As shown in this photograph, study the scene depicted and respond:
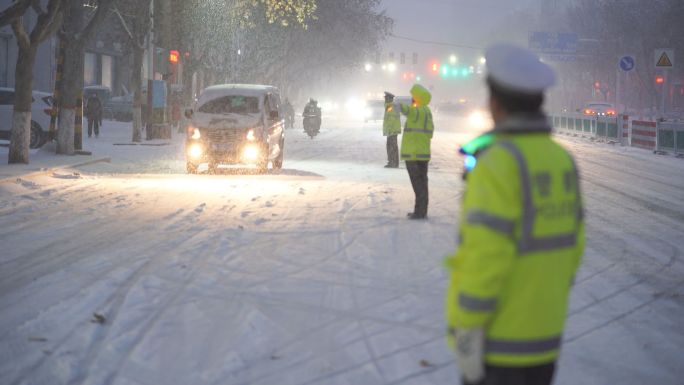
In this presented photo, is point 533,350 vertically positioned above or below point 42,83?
below

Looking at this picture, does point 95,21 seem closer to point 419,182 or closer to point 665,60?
point 419,182

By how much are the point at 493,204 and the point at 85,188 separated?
44.3 ft

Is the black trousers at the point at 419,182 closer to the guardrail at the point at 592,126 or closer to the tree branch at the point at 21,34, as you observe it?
the tree branch at the point at 21,34

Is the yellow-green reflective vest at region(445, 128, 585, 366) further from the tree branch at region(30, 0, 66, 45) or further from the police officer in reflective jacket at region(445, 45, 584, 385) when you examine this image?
the tree branch at region(30, 0, 66, 45)

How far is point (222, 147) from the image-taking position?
18.8 metres

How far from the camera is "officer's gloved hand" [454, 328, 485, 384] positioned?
2.83 meters

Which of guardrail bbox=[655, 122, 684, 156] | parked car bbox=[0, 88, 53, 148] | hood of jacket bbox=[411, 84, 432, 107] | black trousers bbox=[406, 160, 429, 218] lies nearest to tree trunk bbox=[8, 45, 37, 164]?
parked car bbox=[0, 88, 53, 148]

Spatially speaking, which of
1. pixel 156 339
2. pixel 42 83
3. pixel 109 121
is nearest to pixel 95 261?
pixel 156 339

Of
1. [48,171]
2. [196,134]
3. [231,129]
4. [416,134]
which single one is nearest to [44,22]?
[48,171]

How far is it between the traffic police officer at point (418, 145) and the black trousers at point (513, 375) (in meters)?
8.79

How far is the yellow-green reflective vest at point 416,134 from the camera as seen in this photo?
11.8 meters

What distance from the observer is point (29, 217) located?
11852mm

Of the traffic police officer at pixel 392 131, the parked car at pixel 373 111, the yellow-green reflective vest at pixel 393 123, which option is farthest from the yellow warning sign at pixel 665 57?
the parked car at pixel 373 111

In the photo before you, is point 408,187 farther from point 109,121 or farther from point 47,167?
point 109,121
